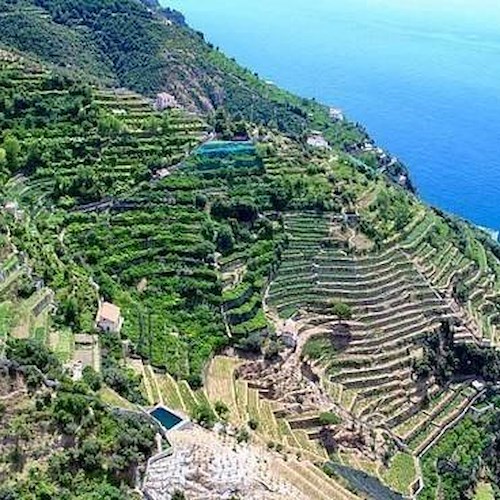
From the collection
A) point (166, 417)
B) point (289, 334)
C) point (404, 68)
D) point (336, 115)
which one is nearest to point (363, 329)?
point (289, 334)

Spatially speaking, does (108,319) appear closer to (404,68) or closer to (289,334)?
(289,334)

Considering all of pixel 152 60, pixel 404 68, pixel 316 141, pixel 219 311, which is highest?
pixel 404 68

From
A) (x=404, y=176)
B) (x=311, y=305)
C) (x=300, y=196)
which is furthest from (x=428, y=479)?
(x=404, y=176)

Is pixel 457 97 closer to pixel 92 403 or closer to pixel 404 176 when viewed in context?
pixel 404 176

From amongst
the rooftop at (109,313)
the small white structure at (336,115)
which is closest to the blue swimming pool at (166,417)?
the rooftop at (109,313)

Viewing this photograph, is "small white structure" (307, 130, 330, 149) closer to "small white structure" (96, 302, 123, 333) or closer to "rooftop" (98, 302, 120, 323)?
"rooftop" (98, 302, 120, 323)
